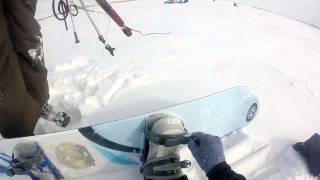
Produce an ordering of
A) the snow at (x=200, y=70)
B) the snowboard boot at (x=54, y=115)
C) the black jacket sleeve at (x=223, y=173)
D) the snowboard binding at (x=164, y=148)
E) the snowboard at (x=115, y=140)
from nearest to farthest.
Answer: the black jacket sleeve at (x=223, y=173) < the snowboard binding at (x=164, y=148) < the snowboard at (x=115, y=140) < the snowboard boot at (x=54, y=115) < the snow at (x=200, y=70)

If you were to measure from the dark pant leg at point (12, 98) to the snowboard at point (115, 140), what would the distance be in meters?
0.06

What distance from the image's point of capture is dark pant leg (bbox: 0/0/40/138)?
1.13 meters

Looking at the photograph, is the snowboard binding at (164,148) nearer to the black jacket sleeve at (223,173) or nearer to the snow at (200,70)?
the black jacket sleeve at (223,173)

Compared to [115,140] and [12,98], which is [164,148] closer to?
[115,140]

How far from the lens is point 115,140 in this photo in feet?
4.74

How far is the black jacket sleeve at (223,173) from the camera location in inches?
42.1

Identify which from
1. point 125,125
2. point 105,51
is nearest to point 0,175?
point 125,125

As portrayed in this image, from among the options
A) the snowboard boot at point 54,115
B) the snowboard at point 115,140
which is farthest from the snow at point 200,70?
the snowboard at point 115,140

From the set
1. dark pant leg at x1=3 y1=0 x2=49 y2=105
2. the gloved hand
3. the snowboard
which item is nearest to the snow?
the snowboard

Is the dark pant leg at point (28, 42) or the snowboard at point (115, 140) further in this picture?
the snowboard at point (115, 140)

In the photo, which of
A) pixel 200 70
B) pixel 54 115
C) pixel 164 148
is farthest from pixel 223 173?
pixel 200 70

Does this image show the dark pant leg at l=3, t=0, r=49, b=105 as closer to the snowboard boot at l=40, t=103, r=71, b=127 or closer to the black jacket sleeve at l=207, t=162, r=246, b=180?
the snowboard boot at l=40, t=103, r=71, b=127

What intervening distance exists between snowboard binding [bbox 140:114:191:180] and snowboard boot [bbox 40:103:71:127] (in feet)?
1.81

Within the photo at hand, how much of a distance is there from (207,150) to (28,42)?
0.80 m
